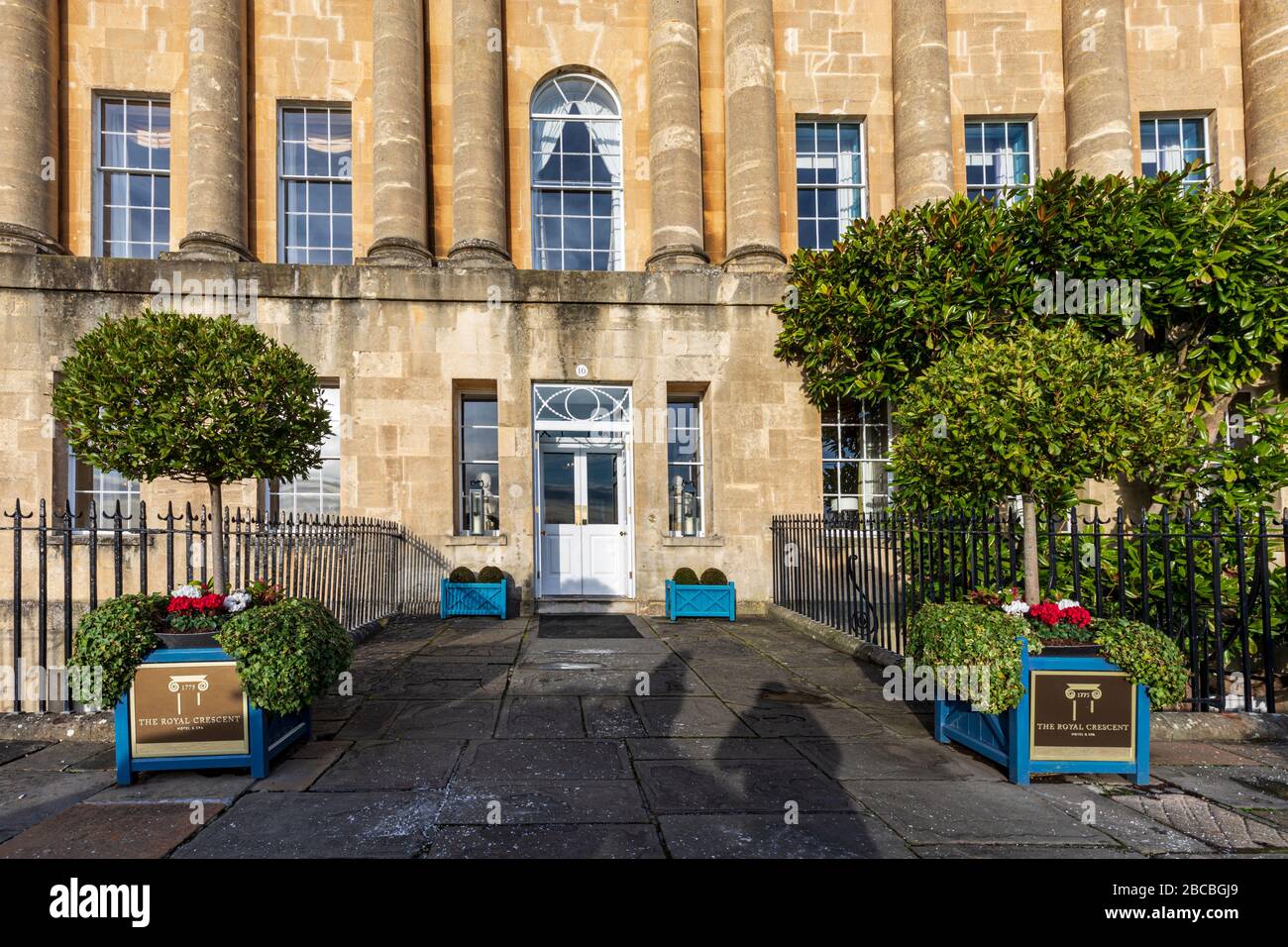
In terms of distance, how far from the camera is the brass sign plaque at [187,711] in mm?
4555

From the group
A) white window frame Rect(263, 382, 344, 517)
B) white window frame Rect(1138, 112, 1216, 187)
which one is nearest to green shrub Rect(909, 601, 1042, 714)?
white window frame Rect(263, 382, 344, 517)

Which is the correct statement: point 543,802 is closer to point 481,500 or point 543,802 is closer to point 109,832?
point 109,832

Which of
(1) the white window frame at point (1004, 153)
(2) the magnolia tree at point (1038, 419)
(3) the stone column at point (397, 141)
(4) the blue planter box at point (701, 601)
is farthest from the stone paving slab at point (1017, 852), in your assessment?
(1) the white window frame at point (1004, 153)

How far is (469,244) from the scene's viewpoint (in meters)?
13.1

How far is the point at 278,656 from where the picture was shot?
4.59 m

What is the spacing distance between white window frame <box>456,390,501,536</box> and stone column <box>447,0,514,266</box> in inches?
89.1

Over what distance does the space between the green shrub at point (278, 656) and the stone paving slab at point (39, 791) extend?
1055 millimetres

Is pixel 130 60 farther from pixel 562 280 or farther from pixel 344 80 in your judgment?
pixel 562 280

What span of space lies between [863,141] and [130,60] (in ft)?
44.3

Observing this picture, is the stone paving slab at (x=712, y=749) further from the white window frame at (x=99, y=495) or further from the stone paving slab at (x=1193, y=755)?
the white window frame at (x=99, y=495)

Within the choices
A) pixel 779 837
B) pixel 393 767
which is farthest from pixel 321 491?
pixel 779 837

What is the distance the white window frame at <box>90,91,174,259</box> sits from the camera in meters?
13.6

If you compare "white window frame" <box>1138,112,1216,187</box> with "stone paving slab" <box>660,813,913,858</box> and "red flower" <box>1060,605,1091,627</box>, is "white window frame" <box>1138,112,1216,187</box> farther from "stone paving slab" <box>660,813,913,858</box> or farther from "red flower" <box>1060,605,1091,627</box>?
"stone paving slab" <box>660,813,913,858</box>

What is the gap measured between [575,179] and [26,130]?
9093 millimetres
